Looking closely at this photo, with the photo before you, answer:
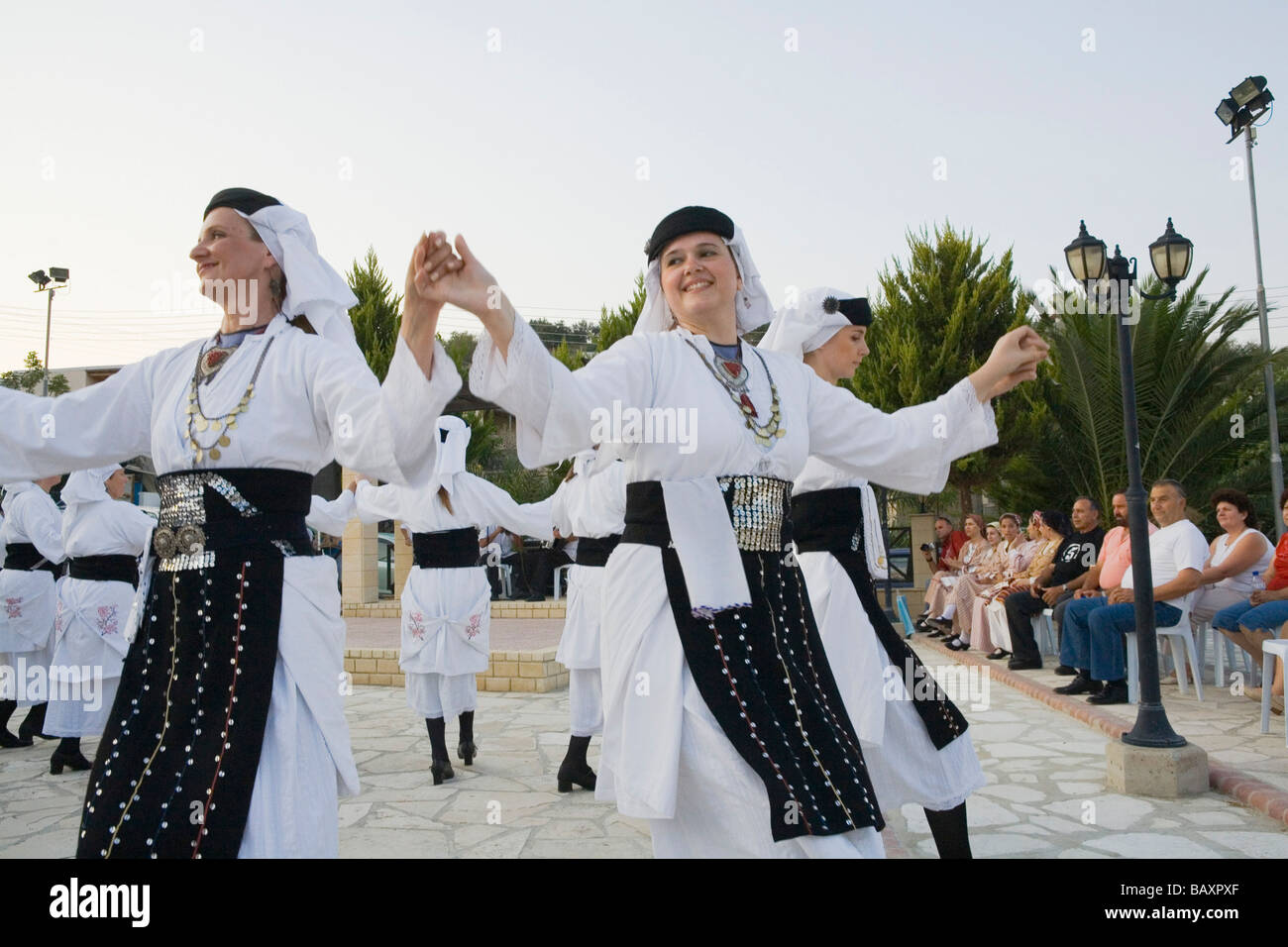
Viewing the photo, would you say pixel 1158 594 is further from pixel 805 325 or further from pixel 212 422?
pixel 212 422

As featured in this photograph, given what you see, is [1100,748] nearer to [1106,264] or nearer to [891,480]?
[1106,264]

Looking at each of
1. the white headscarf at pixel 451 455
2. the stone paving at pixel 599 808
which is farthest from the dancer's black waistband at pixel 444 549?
the stone paving at pixel 599 808

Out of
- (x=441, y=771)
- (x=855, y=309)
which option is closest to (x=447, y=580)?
(x=441, y=771)

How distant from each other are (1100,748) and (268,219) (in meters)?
5.98

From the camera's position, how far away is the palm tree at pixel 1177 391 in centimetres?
1492

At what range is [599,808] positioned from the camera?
543cm

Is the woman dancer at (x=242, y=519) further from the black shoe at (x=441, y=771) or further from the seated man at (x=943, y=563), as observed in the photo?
the seated man at (x=943, y=563)

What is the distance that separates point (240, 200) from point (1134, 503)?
484cm

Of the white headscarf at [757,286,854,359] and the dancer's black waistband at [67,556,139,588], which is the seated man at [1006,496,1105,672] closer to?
the white headscarf at [757,286,854,359]

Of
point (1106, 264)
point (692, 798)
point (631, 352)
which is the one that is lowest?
point (692, 798)

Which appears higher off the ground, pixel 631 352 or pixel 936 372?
pixel 936 372

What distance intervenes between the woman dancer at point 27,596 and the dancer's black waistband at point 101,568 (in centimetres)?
55

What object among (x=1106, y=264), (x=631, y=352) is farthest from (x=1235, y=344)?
(x=631, y=352)
